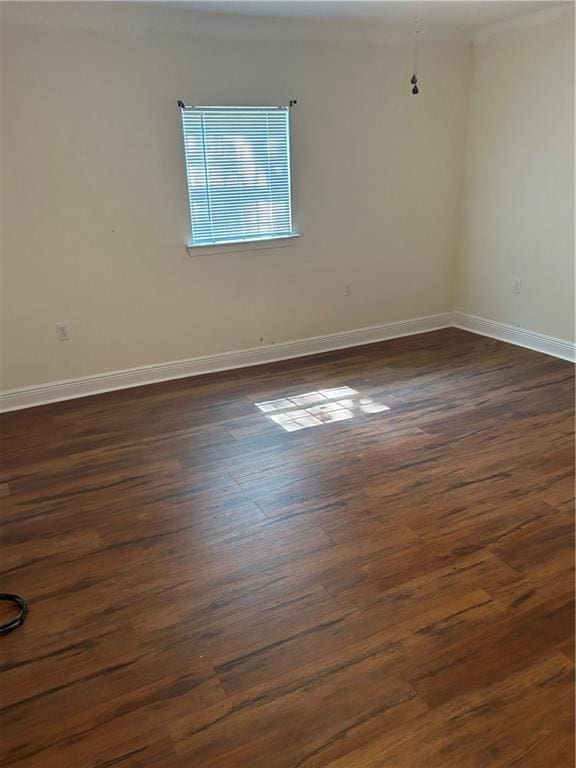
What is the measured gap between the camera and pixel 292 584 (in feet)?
6.95

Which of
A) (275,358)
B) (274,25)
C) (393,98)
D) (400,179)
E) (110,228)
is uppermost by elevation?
(274,25)

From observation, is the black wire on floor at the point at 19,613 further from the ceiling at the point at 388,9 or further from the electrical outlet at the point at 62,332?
the ceiling at the point at 388,9

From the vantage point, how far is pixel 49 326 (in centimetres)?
376

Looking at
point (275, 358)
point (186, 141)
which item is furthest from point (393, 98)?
point (275, 358)

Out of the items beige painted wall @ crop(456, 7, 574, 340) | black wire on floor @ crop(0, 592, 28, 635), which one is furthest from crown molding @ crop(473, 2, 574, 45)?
black wire on floor @ crop(0, 592, 28, 635)

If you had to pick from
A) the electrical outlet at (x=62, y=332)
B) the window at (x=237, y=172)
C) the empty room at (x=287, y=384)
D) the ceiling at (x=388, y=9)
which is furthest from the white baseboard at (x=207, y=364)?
the ceiling at (x=388, y=9)

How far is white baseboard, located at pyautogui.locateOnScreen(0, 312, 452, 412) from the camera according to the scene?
3.83 metres

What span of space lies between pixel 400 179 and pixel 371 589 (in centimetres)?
357

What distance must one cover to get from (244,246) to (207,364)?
3.03ft

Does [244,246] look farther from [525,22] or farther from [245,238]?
[525,22]

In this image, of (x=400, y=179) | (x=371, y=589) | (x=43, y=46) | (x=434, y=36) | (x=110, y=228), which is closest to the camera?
(x=371, y=589)

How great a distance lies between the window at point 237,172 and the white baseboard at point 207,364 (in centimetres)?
88

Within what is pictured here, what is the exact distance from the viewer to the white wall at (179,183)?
3434 mm

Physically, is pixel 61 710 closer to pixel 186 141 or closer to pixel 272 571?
pixel 272 571
